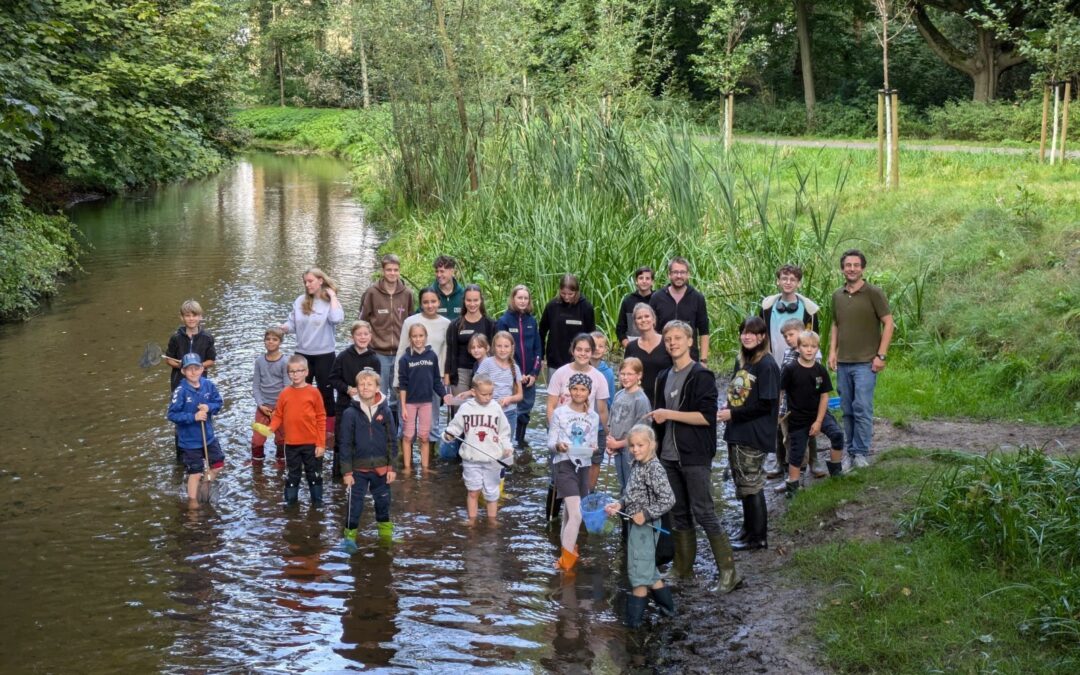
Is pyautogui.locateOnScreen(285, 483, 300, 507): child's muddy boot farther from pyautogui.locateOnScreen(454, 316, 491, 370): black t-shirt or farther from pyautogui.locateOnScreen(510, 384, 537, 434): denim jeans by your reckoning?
pyautogui.locateOnScreen(510, 384, 537, 434): denim jeans

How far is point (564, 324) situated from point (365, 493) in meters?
2.68

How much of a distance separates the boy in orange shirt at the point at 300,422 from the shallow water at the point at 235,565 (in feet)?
1.31

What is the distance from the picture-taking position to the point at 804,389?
866 centimetres

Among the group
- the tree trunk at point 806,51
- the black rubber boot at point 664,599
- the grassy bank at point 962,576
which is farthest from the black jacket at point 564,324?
the tree trunk at point 806,51

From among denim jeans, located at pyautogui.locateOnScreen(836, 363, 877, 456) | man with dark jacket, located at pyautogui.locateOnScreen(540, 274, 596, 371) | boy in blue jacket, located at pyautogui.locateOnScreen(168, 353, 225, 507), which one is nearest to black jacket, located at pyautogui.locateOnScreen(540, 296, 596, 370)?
man with dark jacket, located at pyautogui.locateOnScreen(540, 274, 596, 371)

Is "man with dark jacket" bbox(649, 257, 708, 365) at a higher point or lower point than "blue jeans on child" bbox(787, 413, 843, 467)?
higher

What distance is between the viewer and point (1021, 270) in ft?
43.2

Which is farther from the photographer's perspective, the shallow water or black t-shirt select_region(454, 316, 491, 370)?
black t-shirt select_region(454, 316, 491, 370)

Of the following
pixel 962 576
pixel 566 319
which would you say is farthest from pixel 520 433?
pixel 962 576

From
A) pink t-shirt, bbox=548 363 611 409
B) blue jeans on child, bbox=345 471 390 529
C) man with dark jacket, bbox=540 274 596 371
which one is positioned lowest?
blue jeans on child, bbox=345 471 390 529

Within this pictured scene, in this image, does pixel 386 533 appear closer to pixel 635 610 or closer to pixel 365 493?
pixel 365 493

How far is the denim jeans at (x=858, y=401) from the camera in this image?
29.8 ft

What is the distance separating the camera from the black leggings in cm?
1031

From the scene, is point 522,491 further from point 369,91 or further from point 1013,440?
point 369,91
